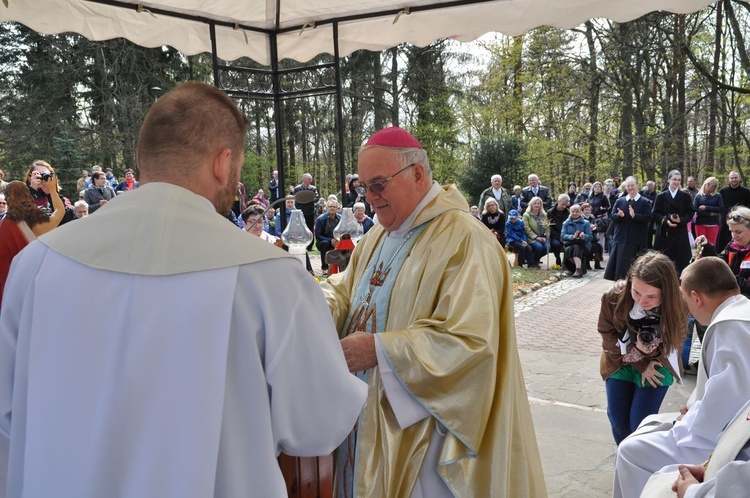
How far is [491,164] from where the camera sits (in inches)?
816

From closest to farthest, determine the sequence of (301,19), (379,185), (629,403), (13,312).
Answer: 1. (13,312)
2. (379,185)
3. (629,403)
4. (301,19)

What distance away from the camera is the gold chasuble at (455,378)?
7.12 feet

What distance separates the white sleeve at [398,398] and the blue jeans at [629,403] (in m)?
2.09

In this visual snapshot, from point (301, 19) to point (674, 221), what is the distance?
7749 millimetres

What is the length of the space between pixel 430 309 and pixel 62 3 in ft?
9.39

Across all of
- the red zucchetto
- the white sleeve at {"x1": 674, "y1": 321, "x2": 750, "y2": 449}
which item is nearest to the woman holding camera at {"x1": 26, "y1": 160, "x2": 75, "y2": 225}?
the red zucchetto

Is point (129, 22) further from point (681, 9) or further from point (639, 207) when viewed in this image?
point (639, 207)

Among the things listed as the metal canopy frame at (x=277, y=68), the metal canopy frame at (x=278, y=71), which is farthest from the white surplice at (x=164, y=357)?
the metal canopy frame at (x=277, y=68)

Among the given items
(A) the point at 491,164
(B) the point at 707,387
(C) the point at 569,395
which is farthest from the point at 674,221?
(A) the point at 491,164

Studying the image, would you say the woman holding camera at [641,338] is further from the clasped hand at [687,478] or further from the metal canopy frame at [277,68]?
the metal canopy frame at [277,68]


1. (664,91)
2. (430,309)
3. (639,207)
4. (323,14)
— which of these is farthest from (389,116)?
(430,309)

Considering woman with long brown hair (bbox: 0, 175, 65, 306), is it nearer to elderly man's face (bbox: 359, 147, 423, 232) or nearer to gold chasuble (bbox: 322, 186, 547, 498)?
elderly man's face (bbox: 359, 147, 423, 232)

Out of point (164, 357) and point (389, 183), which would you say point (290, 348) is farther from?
point (389, 183)

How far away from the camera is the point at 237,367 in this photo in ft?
4.23
